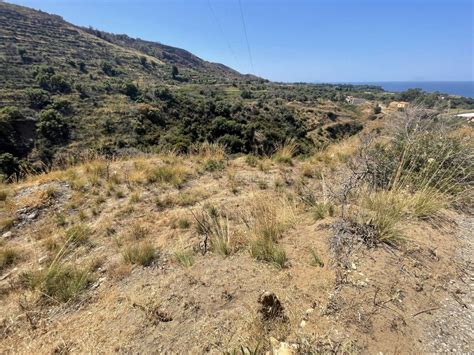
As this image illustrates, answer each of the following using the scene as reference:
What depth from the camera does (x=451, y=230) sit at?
292cm

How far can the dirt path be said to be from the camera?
5.49ft

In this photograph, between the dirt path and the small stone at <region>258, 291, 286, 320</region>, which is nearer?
the dirt path

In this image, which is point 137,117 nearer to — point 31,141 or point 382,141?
point 31,141

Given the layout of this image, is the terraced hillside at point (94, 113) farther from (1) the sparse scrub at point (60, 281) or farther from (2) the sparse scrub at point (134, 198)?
(1) the sparse scrub at point (60, 281)

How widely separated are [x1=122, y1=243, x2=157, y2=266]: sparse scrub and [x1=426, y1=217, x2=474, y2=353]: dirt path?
2359 millimetres

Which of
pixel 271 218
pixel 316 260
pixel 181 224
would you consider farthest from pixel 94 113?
pixel 316 260

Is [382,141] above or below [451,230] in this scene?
above

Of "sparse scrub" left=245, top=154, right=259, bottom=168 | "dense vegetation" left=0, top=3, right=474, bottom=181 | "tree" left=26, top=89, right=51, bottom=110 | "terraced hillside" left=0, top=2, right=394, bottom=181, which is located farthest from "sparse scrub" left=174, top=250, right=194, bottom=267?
"tree" left=26, top=89, right=51, bottom=110

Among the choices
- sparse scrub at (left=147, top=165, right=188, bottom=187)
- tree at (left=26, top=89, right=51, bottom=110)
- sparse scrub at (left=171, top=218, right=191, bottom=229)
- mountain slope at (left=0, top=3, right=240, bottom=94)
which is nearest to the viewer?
sparse scrub at (left=171, top=218, right=191, bottom=229)

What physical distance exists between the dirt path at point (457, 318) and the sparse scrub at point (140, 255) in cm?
236

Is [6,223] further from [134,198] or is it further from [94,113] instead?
[94,113]

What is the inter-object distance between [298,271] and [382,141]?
13.6 feet

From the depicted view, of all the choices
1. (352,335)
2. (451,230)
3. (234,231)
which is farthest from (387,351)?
(451,230)

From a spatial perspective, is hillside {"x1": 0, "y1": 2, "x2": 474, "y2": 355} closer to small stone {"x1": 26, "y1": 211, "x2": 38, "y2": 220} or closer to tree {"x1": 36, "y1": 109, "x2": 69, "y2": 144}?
small stone {"x1": 26, "y1": 211, "x2": 38, "y2": 220}
